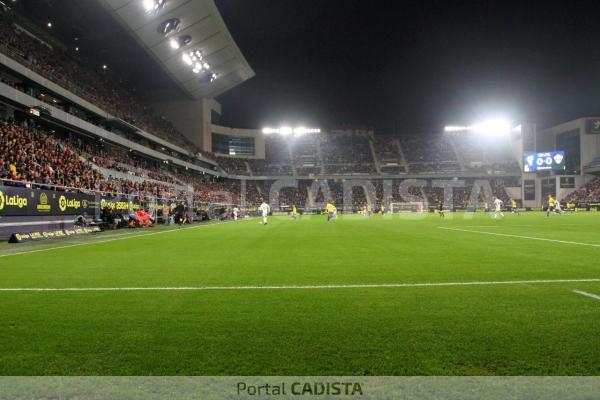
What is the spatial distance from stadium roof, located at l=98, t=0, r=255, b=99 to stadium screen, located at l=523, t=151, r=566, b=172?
148ft

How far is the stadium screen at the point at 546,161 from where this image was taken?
65.2 meters

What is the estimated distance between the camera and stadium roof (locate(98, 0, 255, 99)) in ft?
131

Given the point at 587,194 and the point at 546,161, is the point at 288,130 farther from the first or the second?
the point at 587,194

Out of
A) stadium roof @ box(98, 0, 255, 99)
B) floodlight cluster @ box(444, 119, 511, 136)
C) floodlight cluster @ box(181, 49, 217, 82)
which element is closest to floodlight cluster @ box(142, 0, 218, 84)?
floodlight cluster @ box(181, 49, 217, 82)

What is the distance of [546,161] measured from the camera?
66.5 meters

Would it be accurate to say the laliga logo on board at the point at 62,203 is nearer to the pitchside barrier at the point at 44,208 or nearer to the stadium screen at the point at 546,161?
the pitchside barrier at the point at 44,208

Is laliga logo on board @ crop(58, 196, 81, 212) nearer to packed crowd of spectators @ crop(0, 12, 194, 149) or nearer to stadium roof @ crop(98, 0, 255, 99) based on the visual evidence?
packed crowd of spectators @ crop(0, 12, 194, 149)

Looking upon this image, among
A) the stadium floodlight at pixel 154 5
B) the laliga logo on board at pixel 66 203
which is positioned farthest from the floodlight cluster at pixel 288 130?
the laliga logo on board at pixel 66 203

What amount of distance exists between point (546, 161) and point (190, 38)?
5482 centimetres

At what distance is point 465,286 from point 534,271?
79.9 inches

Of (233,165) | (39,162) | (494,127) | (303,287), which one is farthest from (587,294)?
(494,127)

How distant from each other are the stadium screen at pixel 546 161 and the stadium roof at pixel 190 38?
1777 inches

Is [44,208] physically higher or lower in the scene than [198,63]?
lower

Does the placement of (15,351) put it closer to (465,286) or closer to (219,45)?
(465,286)
